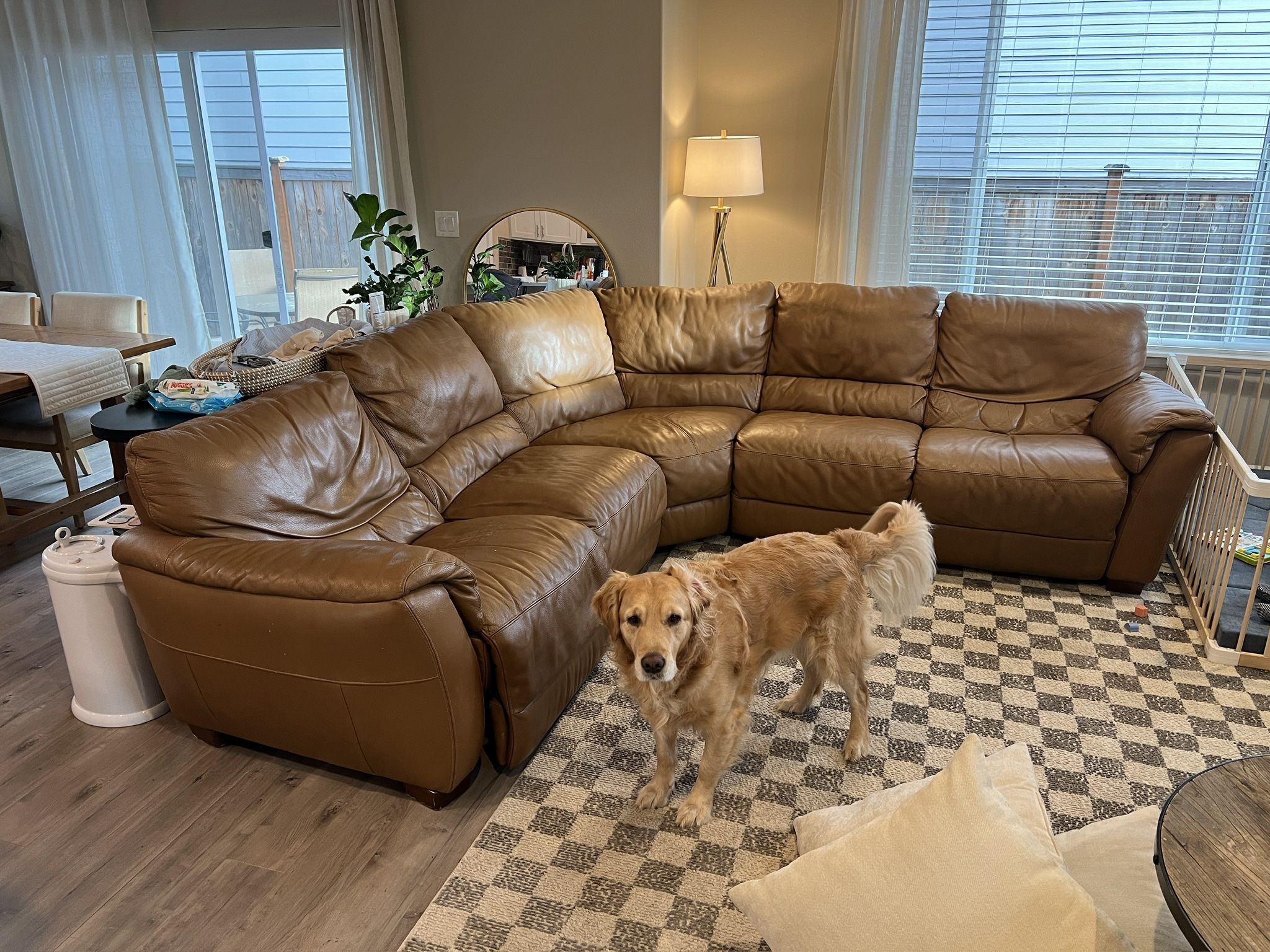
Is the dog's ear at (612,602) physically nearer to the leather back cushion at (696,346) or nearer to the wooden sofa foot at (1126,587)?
the leather back cushion at (696,346)

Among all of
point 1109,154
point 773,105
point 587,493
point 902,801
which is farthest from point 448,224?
point 902,801

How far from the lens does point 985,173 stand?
4.35 meters

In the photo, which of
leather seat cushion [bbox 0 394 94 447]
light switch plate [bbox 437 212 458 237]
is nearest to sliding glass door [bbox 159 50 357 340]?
light switch plate [bbox 437 212 458 237]

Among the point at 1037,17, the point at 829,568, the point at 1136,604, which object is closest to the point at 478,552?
the point at 829,568

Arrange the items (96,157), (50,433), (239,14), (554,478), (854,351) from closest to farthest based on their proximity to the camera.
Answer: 1. (554,478)
2. (50,433)
3. (854,351)
4. (239,14)
5. (96,157)

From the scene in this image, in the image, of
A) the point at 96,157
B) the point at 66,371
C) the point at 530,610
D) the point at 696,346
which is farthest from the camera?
the point at 96,157

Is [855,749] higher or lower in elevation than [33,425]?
lower

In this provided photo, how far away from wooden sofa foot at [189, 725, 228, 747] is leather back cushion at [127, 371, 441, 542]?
0.62 m

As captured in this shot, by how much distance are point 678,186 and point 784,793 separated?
3.33 meters

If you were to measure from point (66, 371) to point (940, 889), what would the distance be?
145 inches

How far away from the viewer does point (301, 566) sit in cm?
198

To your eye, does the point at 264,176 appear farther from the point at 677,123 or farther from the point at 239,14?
the point at 677,123

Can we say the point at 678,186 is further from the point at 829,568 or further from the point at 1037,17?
the point at 829,568

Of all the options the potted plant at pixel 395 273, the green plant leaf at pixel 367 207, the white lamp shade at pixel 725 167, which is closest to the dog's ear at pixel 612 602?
Answer: the potted plant at pixel 395 273
